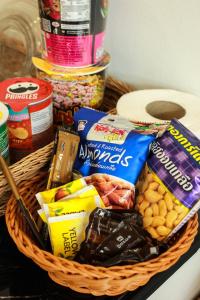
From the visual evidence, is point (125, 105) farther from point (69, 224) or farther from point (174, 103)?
point (69, 224)

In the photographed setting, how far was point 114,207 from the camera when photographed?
656 mm

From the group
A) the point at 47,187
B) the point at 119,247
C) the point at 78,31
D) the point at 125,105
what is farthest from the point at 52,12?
the point at 119,247

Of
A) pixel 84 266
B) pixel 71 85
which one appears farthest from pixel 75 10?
pixel 84 266

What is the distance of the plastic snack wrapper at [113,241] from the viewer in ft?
1.92

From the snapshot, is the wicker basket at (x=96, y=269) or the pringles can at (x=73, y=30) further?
the pringles can at (x=73, y=30)

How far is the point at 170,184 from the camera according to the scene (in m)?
0.62

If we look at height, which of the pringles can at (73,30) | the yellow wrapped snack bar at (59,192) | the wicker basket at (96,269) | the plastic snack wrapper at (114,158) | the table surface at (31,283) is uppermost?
the pringles can at (73,30)

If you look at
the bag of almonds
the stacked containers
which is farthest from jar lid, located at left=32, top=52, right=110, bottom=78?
the bag of almonds

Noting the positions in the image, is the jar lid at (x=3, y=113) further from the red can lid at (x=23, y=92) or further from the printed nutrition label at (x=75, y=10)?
the printed nutrition label at (x=75, y=10)

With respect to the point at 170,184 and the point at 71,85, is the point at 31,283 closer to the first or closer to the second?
the point at 170,184

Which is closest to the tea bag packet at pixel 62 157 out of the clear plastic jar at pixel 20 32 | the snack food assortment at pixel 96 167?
the snack food assortment at pixel 96 167

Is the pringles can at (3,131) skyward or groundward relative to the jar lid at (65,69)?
groundward

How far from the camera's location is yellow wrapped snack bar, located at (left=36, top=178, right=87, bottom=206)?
66 centimetres

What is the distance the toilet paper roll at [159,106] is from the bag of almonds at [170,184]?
12 cm
